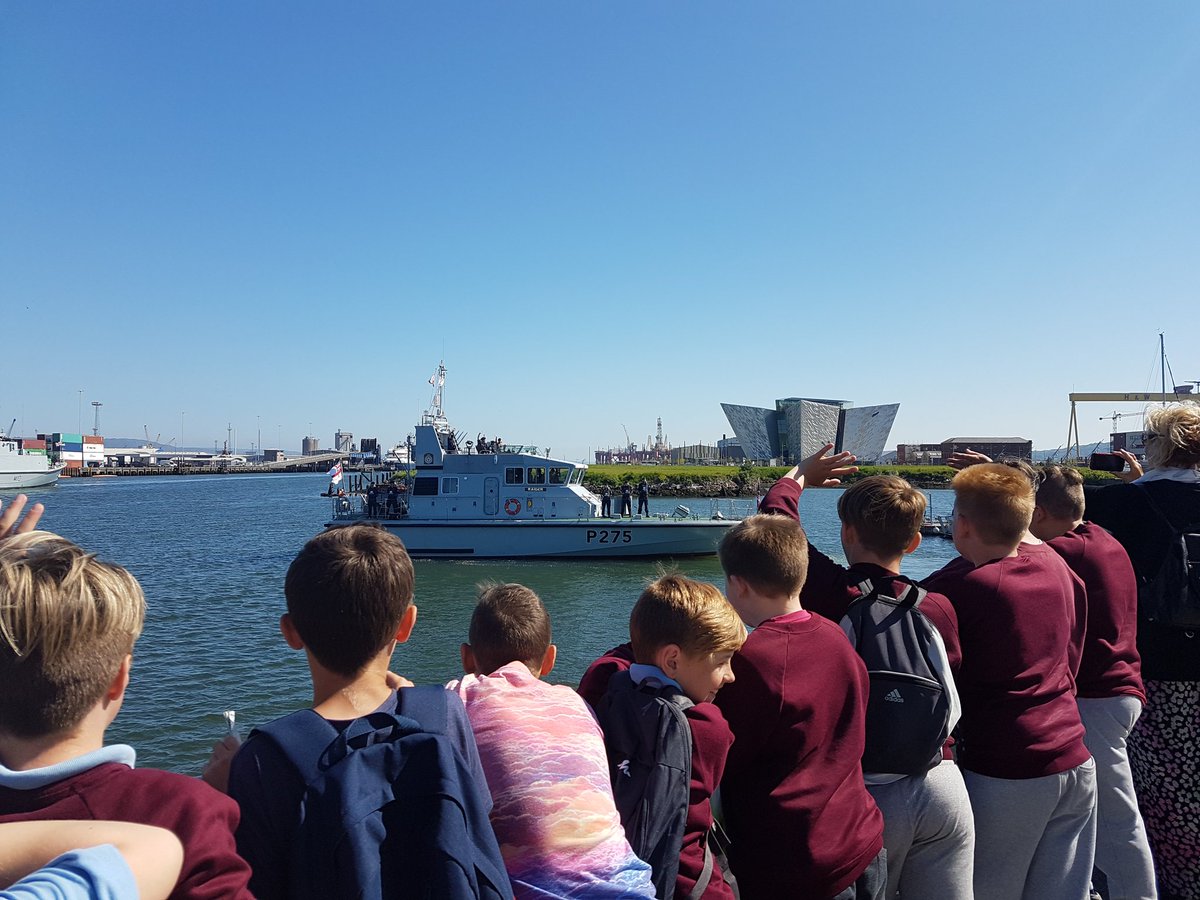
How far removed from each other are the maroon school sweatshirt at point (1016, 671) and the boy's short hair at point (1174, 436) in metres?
1.08

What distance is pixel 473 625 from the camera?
200cm

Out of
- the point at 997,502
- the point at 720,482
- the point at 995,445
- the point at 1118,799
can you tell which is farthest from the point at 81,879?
the point at 995,445

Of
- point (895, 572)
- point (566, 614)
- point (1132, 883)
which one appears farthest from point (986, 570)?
point (566, 614)

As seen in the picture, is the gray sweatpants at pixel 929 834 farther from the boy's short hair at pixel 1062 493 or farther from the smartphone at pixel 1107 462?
the smartphone at pixel 1107 462

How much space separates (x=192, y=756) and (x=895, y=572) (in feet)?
29.3

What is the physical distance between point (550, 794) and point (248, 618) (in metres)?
16.7

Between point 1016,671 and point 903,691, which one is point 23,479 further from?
point 1016,671

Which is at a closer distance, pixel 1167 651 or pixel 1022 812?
pixel 1022 812

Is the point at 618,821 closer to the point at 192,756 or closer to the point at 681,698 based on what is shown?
the point at 681,698

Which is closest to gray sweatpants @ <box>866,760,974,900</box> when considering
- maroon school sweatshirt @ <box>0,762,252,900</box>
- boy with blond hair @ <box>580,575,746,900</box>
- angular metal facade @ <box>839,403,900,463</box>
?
boy with blond hair @ <box>580,575,746,900</box>

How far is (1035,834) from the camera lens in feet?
8.36

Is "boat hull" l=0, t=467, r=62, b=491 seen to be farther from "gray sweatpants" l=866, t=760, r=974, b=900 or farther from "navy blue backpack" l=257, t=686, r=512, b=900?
"gray sweatpants" l=866, t=760, r=974, b=900

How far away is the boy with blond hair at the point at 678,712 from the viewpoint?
182cm

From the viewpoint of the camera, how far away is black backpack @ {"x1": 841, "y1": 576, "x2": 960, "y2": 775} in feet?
7.27
